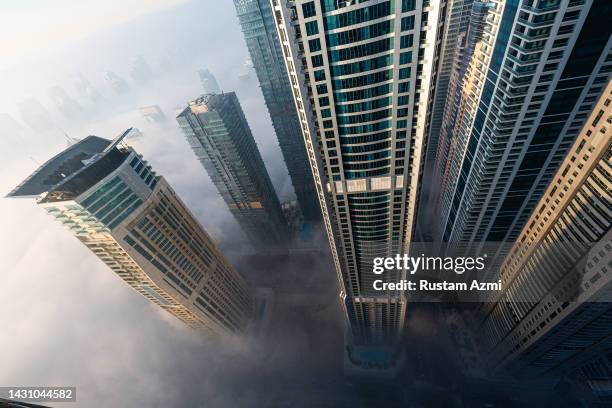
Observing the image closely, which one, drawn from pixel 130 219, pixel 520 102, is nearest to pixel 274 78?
pixel 130 219

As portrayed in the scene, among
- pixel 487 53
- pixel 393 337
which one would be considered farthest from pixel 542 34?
pixel 393 337

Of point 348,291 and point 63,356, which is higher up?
point 348,291

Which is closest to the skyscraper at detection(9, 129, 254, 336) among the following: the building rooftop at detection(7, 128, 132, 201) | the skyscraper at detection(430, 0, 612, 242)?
the building rooftop at detection(7, 128, 132, 201)

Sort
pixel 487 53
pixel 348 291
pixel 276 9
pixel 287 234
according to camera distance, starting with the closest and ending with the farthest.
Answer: pixel 276 9
pixel 487 53
pixel 348 291
pixel 287 234

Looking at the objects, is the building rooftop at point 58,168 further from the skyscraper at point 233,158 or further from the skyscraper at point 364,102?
the skyscraper at point 364,102

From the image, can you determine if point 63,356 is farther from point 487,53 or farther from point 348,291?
point 487,53

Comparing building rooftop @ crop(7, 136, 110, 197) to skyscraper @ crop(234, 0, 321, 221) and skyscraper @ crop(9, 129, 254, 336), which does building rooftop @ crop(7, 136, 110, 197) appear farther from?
skyscraper @ crop(234, 0, 321, 221)
